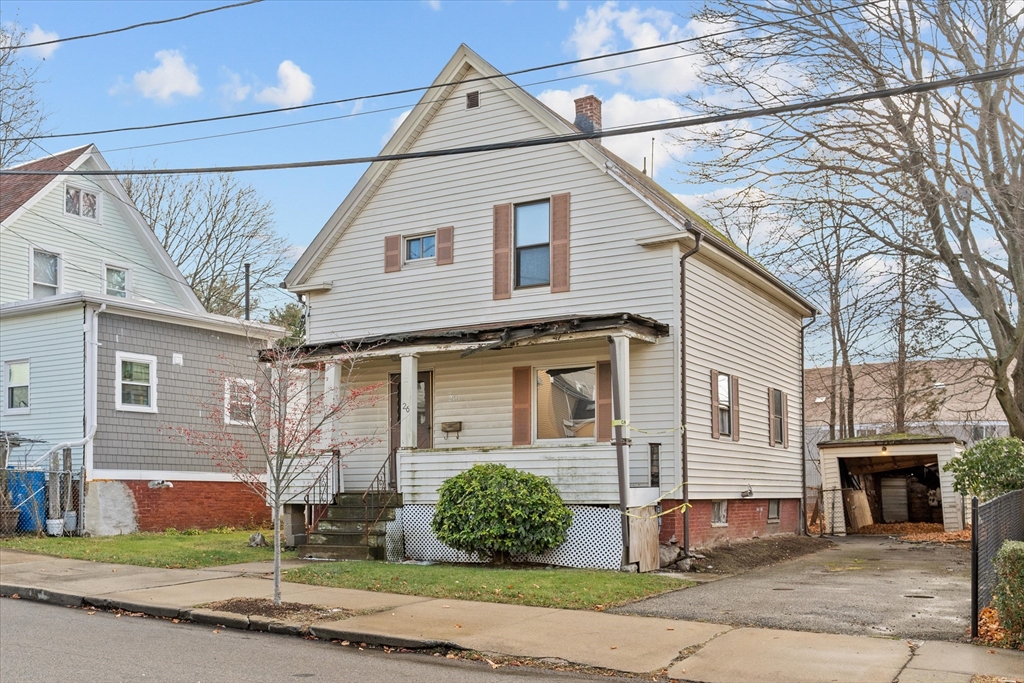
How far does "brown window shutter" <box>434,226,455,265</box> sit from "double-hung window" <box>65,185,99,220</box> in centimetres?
1258

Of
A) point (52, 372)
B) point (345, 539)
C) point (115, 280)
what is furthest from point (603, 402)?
point (115, 280)

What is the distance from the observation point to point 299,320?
4688cm

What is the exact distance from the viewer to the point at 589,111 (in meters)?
21.4

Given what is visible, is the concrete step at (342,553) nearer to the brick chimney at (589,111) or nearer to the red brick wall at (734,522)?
the red brick wall at (734,522)

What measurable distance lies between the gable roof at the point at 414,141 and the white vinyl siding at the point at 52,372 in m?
4.76

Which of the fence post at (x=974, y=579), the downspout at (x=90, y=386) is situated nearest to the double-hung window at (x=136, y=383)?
the downspout at (x=90, y=386)

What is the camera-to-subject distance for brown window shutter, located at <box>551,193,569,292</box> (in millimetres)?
18469

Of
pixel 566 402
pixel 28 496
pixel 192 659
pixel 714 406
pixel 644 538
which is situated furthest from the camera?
pixel 28 496

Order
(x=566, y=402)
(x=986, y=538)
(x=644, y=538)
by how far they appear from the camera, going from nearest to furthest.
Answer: (x=986, y=538)
(x=644, y=538)
(x=566, y=402)

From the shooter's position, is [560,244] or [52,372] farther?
[52,372]

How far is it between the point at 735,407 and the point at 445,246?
22.0ft

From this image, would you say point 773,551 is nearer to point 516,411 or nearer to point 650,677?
point 516,411

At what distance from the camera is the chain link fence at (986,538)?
978cm

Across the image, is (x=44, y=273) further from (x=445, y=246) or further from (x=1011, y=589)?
(x=1011, y=589)
